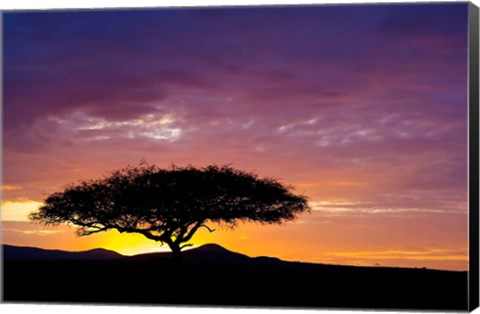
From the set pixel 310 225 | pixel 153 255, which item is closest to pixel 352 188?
pixel 310 225

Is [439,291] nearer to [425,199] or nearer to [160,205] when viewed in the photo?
[425,199]

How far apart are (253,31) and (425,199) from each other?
332 cm

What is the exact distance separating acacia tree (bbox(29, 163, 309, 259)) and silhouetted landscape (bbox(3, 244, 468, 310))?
30.8 inches

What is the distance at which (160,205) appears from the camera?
20406 millimetres

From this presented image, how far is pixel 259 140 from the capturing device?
58.3 ft

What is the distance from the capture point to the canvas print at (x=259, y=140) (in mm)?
17062

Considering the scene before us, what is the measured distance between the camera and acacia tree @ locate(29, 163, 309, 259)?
18.9 meters

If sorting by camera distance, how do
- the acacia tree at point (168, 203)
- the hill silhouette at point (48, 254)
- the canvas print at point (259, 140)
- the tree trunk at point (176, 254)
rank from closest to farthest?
1. the canvas print at point (259, 140)
2. the hill silhouette at point (48, 254)
3. the acacia tree at point (168, 203)
4. the tree trunk at point (176, 254)

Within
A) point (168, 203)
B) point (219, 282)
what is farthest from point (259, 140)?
point (168, 203)

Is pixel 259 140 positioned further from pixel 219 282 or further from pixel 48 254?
pixel 48 254

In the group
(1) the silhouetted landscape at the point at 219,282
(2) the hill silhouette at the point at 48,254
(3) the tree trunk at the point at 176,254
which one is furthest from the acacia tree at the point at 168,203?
(1) the silhouetted landscape at the point at 219,282

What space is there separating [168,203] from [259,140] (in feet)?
10.2

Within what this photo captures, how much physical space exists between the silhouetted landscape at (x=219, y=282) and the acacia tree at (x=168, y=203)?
2.57 feet

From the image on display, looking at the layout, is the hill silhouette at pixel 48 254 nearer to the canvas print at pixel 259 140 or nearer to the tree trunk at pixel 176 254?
the canvas print at pixel 259 140
